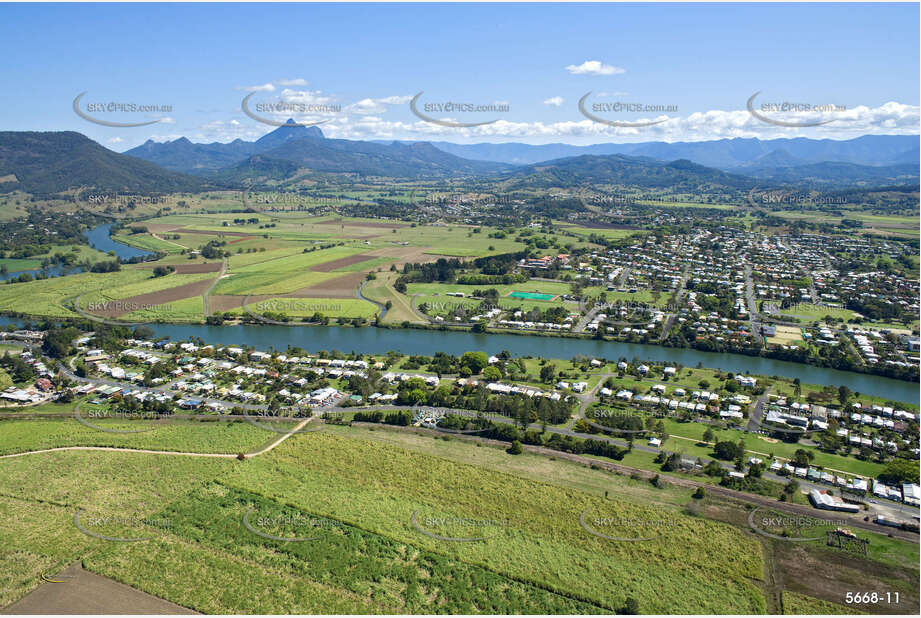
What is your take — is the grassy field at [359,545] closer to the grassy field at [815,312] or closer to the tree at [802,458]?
the tree at [802,458]

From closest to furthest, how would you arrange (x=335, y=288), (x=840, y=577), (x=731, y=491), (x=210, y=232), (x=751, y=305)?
(x=840, y=577), (x=731, y=491), (x=751, y=305), (x=335, y=288), (x=210, y=232)

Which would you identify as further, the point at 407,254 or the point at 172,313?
the point at 407,254

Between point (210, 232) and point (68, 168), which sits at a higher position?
point (68, 168)

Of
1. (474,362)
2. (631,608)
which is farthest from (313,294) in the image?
(631,608)

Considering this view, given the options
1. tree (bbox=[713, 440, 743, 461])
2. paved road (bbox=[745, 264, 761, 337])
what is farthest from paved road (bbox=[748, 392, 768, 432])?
paved road (bbox=[745, 264, 761, 337])

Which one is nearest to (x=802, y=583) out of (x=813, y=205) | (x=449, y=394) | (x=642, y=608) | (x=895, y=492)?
(x=642, y=608)

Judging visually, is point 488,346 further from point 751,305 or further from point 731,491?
point 751,305
